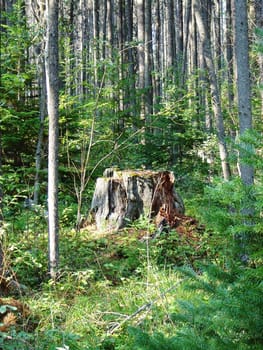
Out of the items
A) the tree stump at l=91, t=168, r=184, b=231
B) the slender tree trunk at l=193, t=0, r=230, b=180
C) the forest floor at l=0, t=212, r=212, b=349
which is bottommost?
the forest floor at l=0, t=212, r=212, b=349

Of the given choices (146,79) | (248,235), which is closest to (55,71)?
(248,235)

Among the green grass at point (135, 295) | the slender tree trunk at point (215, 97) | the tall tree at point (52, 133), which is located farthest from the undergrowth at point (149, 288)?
the slender tree trunk at point (215, 97)

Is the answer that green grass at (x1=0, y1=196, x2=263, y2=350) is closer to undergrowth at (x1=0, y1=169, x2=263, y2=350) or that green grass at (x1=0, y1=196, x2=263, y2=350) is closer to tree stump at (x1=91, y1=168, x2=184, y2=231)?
undergrowth at (x1=0, y1=169, x2=263, y2=350)

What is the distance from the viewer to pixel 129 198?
659cm

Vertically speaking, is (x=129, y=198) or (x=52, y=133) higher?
(x=52, y=133)

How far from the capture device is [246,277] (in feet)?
5.41

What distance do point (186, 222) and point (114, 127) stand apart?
3838mm

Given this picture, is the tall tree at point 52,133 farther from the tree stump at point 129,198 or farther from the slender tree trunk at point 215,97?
the slender tree trunk at point 215,97

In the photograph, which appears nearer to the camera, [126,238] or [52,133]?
[52,133]

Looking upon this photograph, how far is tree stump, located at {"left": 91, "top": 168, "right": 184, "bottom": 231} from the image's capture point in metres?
6.59

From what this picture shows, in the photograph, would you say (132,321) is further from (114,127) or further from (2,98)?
(114,127)

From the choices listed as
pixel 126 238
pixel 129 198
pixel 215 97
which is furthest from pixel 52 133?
pixel 215 97

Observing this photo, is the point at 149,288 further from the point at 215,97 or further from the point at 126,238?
the point at 215,97

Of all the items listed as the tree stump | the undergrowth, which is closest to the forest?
the undergrowth
